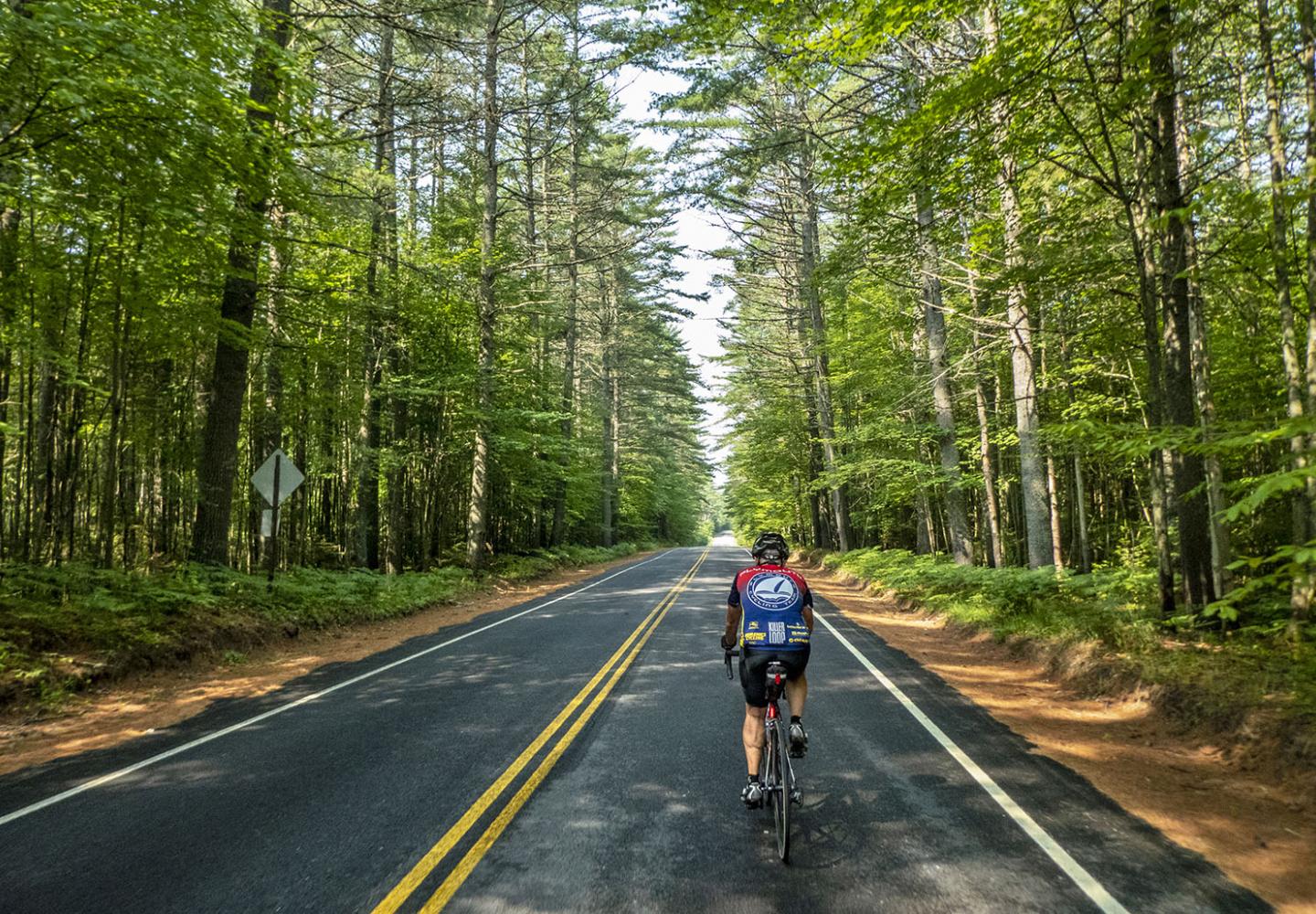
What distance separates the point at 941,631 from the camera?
1262cm

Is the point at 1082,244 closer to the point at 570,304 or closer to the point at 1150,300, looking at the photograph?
the point at 1150,300

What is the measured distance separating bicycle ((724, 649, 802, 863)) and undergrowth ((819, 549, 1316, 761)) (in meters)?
4.17

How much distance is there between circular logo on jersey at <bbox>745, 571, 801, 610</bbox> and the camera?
4.60 metres

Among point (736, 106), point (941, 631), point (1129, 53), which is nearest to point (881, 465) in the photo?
point (941, 631)

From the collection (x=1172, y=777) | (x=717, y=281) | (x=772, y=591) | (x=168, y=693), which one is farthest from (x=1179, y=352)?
(x=717, y=281)

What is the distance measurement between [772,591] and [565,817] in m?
2.07

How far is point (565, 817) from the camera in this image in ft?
14.6

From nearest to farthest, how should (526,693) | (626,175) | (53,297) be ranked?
(526,693) → (53,297) → (626,175)

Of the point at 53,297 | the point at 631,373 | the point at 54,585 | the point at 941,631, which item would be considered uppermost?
the point at 631,373

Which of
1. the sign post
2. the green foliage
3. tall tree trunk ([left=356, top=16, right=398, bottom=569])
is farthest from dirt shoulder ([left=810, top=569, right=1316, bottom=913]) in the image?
tall tree trunk ([left=356, top=16, right=398, bottom=569])

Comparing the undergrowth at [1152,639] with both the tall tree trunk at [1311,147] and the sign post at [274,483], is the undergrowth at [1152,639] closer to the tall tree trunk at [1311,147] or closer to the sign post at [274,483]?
the tall tree trunk at [1311,147]

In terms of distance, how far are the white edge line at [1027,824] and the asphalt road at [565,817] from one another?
0.06 feet

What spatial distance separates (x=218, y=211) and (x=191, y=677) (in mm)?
6439

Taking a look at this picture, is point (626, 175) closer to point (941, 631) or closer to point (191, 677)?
point (941, 631)
